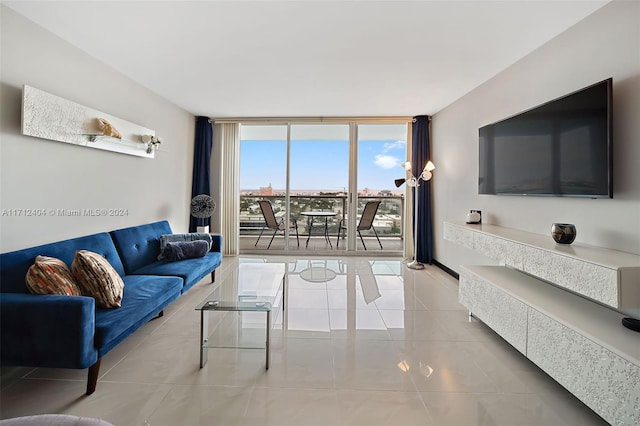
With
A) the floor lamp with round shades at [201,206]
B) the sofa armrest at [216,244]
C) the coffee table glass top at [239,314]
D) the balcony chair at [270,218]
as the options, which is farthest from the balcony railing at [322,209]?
the coffee table glass top at [239,314]

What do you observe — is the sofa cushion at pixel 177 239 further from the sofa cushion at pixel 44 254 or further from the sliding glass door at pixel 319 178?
the sliding glass door at pixel 319 178

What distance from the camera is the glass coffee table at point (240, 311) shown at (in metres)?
1.95

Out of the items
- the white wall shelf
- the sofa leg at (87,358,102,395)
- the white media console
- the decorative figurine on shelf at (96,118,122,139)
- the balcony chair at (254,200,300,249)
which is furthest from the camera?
the balcony chair at (254,200,300,249)

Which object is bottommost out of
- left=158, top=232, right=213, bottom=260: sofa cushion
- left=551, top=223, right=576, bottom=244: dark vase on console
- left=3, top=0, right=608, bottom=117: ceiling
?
left=158, top=232, right=213, bottom=260: sofa cushion

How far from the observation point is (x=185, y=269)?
111 inches

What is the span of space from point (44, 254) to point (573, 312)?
3511mm

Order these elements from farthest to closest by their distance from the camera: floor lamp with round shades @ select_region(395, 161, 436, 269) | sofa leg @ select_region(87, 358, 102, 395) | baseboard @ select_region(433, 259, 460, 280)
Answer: floor lamp with round shades @ select_region(395, 161, 436, 269)
baseboard @ select_region(433, 259, 460, 280)
sofa leg @ select_region(87, 358, 102, 395)

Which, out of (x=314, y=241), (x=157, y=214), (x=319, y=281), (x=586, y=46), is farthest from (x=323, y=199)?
(x=586, y=46)

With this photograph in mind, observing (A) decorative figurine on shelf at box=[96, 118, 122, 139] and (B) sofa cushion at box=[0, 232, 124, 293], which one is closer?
(B) sofa cushion at box=[0, 232, 124, 293]

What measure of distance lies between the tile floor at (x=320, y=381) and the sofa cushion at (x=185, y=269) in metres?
0.36

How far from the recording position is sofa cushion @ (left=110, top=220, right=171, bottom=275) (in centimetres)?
279

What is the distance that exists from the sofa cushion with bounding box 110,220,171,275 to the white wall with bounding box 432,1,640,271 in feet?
12.2

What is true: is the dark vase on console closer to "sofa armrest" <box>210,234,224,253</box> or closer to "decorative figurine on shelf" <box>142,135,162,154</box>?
"sofa armrest" <box>210,234,224,253</box>

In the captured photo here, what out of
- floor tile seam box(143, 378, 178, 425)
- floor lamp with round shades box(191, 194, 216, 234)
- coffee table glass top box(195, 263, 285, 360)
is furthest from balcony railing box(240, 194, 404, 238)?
floor tile seam box(143, 378, 178, 425)
